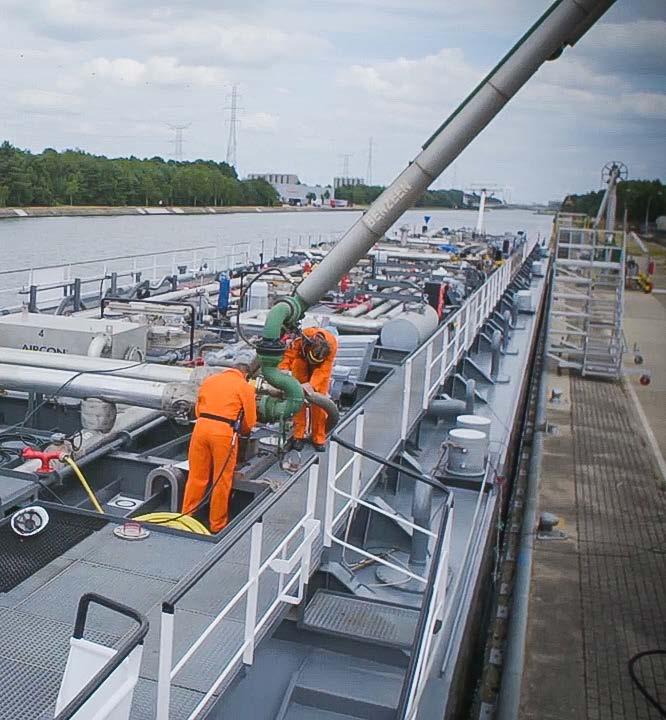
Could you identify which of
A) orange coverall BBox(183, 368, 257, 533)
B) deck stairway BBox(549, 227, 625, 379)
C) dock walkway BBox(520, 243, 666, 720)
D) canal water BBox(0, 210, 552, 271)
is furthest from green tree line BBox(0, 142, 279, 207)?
orange coverall BBox(183, 368, 257, 533)

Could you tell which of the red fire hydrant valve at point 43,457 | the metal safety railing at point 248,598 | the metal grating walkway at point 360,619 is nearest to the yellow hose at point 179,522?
the metal safety railing at point 248,598

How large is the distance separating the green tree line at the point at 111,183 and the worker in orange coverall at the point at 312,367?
45459 millimetres

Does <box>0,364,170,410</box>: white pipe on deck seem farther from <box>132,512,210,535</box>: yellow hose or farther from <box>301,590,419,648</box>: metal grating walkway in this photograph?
<box>301,590,419,648</box>: metal grating walkway

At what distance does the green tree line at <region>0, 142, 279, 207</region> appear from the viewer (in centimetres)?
5088

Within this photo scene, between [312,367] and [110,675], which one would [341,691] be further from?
[312,367]

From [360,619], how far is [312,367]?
9.69ft

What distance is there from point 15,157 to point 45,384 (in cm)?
4755

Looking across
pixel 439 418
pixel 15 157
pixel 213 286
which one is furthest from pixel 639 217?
pixel 15 157

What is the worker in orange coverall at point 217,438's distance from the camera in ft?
18.1

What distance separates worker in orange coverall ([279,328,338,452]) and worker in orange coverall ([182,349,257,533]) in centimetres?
134

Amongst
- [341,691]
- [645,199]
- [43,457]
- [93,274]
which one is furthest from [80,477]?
[93,274]

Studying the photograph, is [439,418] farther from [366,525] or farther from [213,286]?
[213,286]

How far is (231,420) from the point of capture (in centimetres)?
554

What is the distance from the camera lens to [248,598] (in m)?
3.64
